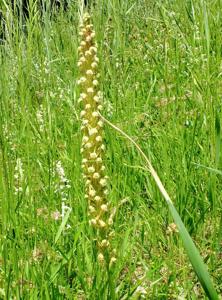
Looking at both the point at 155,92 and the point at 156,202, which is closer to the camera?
the point at 156,202

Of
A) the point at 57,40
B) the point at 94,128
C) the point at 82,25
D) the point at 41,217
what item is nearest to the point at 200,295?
the point at 41,217

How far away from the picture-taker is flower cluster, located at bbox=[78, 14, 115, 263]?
100 centimetres

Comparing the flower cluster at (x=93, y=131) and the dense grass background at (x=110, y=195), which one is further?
the dense grass background at (x=110, y=195)

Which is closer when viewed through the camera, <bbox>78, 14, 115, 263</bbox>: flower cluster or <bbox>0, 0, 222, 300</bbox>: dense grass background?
<bbox>78, 14, 115, 263</bbox>: flower cluster

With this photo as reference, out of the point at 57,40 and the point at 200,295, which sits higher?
the point at 57,40

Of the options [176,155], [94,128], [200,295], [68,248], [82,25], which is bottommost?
[200,295]

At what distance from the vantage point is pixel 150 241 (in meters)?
1.95

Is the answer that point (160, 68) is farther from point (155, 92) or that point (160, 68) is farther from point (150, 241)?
point (150, 241)

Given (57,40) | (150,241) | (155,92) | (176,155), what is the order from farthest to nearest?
(57,40) < (155,92) < (176,155) < (150,241)

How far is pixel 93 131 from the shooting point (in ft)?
3.32

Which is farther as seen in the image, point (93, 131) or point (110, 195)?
point (110, 195)

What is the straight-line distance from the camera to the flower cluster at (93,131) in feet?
3.26

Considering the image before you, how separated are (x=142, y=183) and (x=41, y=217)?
0.65 metres

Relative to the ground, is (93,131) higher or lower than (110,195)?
higher
